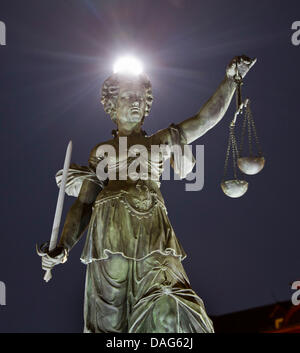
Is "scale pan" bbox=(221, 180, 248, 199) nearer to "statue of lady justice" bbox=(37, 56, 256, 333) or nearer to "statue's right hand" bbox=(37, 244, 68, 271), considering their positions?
"statue of lady justice" bbox=(37, 56, 256, 333)

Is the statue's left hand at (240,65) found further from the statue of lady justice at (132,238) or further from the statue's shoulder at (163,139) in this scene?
the statue's shoulder at (163,139)

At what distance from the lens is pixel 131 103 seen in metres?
7.07

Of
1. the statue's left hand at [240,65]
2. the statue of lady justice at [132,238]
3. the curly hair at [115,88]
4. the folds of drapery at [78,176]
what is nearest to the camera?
the statue of lady justice at [132,238]

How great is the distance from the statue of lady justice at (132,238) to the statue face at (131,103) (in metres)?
0.01

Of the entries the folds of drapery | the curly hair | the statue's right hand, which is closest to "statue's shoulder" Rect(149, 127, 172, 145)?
the curly hair

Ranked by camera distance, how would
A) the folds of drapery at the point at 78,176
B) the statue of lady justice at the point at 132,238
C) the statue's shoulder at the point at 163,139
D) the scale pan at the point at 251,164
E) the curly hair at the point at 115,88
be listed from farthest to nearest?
the curly hair at the point at 115,88, the folds of drapery at the point at 78,176, the statue's shoulder at the point at 163,139, the scale pan at the point at 251,164, the statue of lady justice at the point at 132,238

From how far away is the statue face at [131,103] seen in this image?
278 inches

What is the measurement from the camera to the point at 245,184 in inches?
263

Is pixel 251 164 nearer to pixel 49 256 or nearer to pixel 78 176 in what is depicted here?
pixel 78 176

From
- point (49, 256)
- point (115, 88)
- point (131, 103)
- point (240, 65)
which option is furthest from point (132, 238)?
point (240, 65)

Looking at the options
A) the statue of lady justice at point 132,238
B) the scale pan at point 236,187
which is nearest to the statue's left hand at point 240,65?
the statue of lady justice at point 132,238

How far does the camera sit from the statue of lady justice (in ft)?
18.6

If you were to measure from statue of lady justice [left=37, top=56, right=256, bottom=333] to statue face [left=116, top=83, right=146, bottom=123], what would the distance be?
11mm
